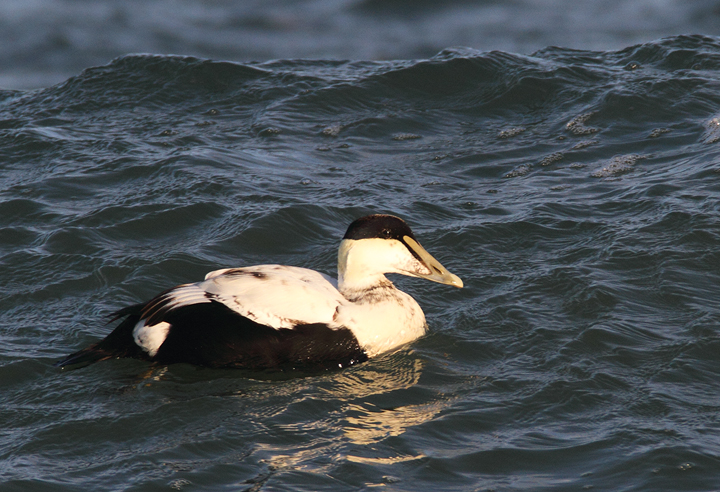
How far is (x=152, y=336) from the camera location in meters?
4.64

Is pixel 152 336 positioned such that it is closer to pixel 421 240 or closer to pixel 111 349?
pixel 111 349

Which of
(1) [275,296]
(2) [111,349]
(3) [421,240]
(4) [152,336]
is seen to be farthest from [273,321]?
(3) [421,240]

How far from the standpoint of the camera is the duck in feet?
15.0

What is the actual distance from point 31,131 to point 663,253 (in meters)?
5.13

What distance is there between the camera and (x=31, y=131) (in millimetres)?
7547

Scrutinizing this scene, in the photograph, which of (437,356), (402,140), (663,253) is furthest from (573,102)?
(437,356)

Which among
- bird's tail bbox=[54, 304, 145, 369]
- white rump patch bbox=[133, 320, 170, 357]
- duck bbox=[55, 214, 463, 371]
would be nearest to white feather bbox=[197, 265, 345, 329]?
duck bbox=[55, 214, 463, 371]

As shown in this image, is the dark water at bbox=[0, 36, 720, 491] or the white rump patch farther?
the white rump patch

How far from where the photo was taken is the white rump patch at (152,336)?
4637 mm

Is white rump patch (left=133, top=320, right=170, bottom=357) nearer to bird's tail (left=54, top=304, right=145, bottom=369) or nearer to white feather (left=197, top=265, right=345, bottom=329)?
bird's tail (left=54, top=304, right=145, bottom=369)

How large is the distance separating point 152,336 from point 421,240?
2.11 metres

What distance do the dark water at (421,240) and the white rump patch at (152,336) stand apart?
0.43ft

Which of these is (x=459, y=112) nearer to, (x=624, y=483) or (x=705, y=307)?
(x=705, y=307)

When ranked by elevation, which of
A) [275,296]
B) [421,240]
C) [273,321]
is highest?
[421,240]
